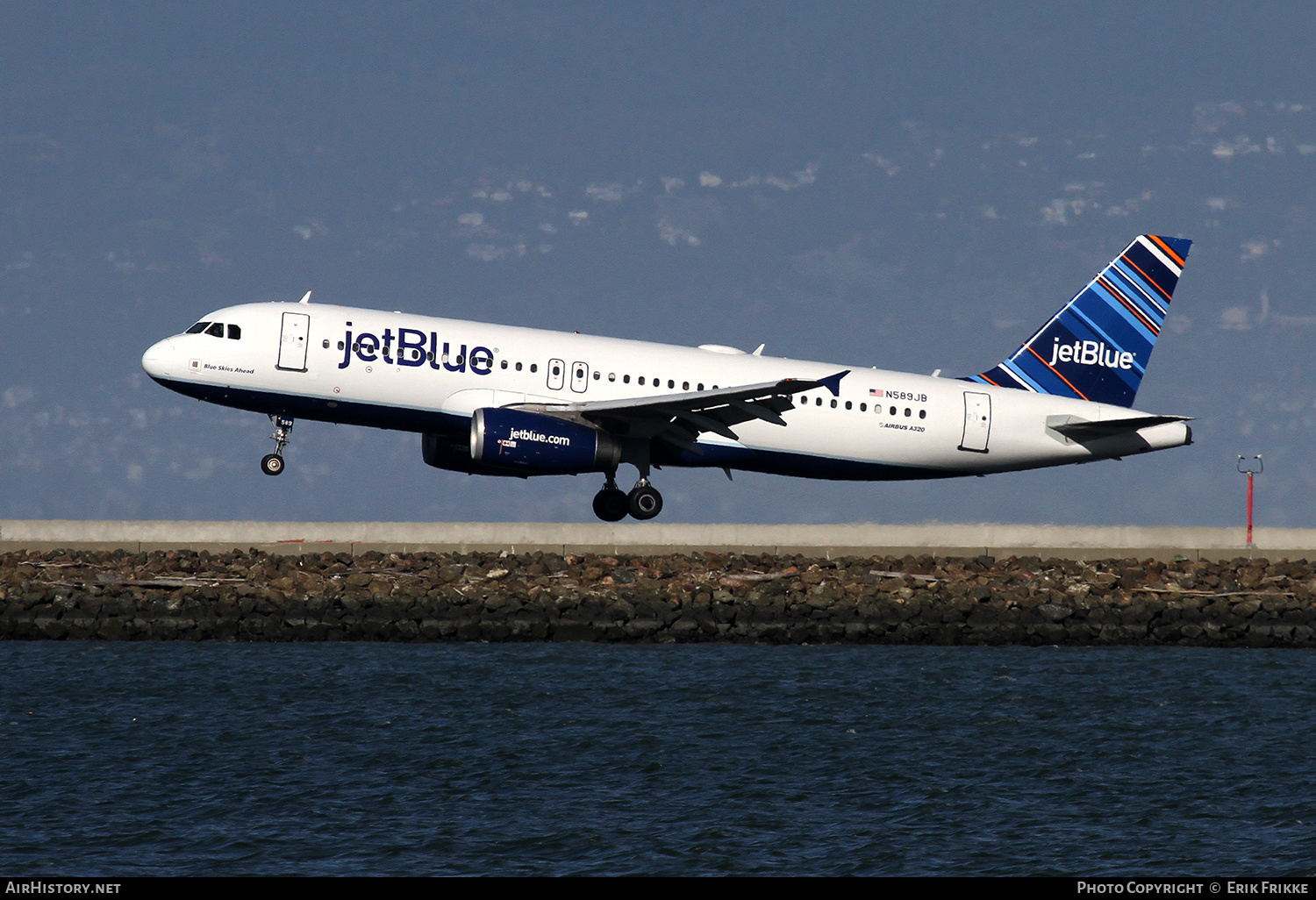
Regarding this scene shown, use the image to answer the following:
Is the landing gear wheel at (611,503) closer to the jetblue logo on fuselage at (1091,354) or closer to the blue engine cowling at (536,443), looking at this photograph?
the blue engine cowling at (536,443)

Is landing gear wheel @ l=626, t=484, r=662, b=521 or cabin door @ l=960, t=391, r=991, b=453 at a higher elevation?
cabin door @ l=960, t=391, r=991, b=453

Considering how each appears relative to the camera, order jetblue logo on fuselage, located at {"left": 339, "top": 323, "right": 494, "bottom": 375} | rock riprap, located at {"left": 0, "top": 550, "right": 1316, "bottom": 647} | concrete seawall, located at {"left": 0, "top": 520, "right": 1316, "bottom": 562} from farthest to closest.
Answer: concrete seawall, located at {"left": 0, "top": 520, "right": 1316, "bottom": 562}
jetblue logo on fuselage, located at {"left": 339, "top": 323, "right": 494, "bottom": 375}
rock riprap, located at {"left": 0, "top": 550, "right": 1316, "bottom": 647}

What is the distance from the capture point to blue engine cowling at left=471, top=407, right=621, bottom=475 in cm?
3006

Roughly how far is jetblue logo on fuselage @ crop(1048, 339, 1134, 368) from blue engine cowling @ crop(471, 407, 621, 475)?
1283 cm

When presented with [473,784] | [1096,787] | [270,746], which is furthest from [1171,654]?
[270,746]

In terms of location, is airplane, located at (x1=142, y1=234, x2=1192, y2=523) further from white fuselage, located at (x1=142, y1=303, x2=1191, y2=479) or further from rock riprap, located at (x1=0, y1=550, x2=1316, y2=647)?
rock riprap, located at (x1=0, y1=550, x2=1316, y2=647)

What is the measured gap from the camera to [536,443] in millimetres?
30484

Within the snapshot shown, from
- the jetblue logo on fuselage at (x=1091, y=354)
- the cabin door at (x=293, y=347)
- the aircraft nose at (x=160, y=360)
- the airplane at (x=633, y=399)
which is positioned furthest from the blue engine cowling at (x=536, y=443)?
the jetblue logo on fuselage at (x=1091, y=354)

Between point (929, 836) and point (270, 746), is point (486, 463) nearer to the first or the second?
point (270, 746)

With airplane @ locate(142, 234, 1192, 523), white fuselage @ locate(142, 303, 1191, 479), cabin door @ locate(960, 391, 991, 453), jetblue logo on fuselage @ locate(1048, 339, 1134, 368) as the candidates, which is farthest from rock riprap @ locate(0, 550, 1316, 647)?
jetblue logo on fuselage @ locate(1048, 339, 1134, 368)

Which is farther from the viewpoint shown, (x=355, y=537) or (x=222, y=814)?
(x=355, y=537)

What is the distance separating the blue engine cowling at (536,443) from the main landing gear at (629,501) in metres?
2.16

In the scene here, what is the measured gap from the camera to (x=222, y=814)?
1778cm
